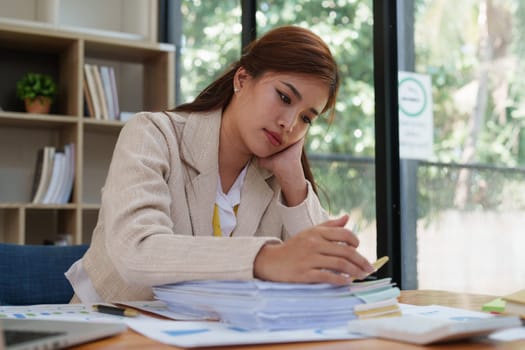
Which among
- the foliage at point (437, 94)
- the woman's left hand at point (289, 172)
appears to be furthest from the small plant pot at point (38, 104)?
the woman's left hand at point (289, 172)

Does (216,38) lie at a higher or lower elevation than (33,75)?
higher

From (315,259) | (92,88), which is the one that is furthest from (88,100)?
(315,259)

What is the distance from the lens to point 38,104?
3072 mm

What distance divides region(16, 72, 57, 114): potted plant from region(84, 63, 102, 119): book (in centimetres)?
16

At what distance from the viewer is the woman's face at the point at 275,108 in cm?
142

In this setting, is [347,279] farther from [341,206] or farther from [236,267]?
[341,206]

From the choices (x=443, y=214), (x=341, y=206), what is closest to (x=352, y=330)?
(x=443, y=214)

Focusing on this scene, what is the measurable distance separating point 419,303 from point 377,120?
106 centimetres

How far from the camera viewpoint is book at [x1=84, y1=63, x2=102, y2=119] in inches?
124

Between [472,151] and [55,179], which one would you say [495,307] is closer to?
[472,151]

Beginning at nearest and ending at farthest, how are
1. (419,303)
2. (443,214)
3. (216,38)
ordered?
(419,303)
(443,214)
(216,38)

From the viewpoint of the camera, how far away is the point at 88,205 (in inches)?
120

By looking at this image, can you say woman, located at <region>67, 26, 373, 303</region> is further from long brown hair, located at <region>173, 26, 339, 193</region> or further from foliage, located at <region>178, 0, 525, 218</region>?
foliage, located at <region>178, 0, 525, 218</region>

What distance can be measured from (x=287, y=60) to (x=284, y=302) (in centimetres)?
70
